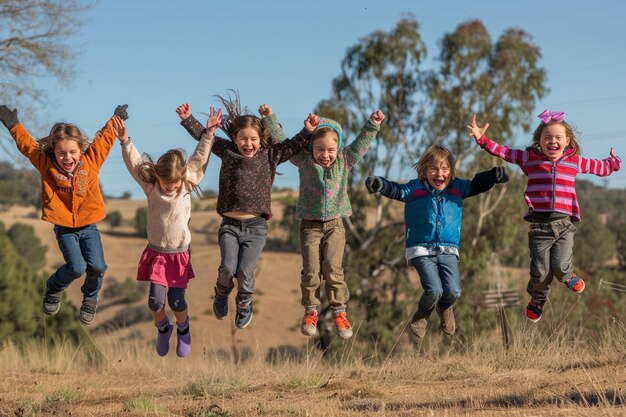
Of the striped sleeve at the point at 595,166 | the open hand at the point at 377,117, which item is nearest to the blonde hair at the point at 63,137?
the open hand at the point at 377,117

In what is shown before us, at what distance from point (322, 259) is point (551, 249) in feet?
7.50

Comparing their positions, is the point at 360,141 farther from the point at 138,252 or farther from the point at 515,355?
the point at 138,252

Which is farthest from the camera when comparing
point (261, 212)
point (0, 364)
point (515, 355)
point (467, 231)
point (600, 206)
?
point (600, 206)

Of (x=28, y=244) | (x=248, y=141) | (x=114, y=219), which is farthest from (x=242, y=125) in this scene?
(x=114, y=219)

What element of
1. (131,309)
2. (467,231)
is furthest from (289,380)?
(131,309)

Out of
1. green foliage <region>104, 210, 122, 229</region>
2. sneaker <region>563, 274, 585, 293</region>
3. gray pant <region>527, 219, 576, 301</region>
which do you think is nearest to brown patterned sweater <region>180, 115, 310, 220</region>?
gray pant <region>527, 219, 576, 301</region>

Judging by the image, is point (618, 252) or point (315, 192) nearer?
point (315, 192)

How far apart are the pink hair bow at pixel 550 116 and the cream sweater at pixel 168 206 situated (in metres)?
3.36

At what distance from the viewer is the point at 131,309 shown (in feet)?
193

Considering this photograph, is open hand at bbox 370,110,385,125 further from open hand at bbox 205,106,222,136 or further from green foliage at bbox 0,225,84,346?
green foliage at bbox 0,225,84,346

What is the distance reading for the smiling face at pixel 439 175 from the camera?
8461mm

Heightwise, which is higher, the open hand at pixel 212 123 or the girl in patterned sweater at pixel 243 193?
the open hand at pixel 212 123

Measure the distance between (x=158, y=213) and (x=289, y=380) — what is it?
9.45 feet

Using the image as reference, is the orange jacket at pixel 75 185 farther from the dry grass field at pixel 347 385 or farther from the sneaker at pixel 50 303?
the dry grass field at pixel 347 385
